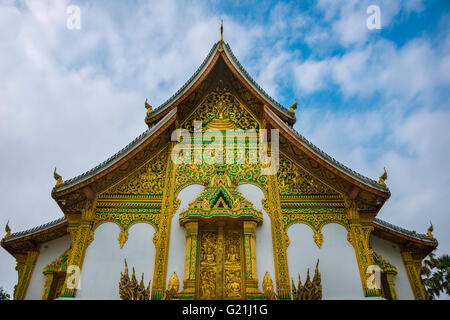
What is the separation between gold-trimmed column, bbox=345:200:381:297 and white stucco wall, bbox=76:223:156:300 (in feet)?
15.9

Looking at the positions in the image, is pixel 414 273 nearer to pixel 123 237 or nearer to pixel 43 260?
pixel 123 237

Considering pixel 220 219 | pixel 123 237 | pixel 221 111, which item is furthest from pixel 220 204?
pixel 221 111

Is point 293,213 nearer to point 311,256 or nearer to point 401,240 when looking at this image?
point 311,256

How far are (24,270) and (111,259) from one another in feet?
13.4

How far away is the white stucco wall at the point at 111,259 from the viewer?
22.7 feet

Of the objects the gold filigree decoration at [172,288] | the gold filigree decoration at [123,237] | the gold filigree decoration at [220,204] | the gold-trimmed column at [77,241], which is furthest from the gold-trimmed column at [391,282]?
the gold-trimmed column at [77,241]

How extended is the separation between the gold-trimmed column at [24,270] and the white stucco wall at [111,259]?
130 inches

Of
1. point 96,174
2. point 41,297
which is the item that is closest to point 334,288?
point 96,174

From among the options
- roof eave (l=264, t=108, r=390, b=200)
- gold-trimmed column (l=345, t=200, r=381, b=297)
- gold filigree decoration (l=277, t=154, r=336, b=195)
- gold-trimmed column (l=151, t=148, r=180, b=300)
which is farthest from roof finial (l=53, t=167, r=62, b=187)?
gold-trimmed column (l=345, t=200, r=381, b=297)

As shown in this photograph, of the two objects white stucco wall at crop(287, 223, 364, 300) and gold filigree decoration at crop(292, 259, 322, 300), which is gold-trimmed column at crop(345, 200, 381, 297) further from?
gold filigree decoration at crop(292, 259, 322, 300)

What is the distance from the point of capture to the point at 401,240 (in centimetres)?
972

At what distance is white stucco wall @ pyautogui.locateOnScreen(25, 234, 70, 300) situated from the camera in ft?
29.1

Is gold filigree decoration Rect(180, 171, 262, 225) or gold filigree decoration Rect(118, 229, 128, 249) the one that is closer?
gold filigree decoration Rect(180, 171, 262, 225)
